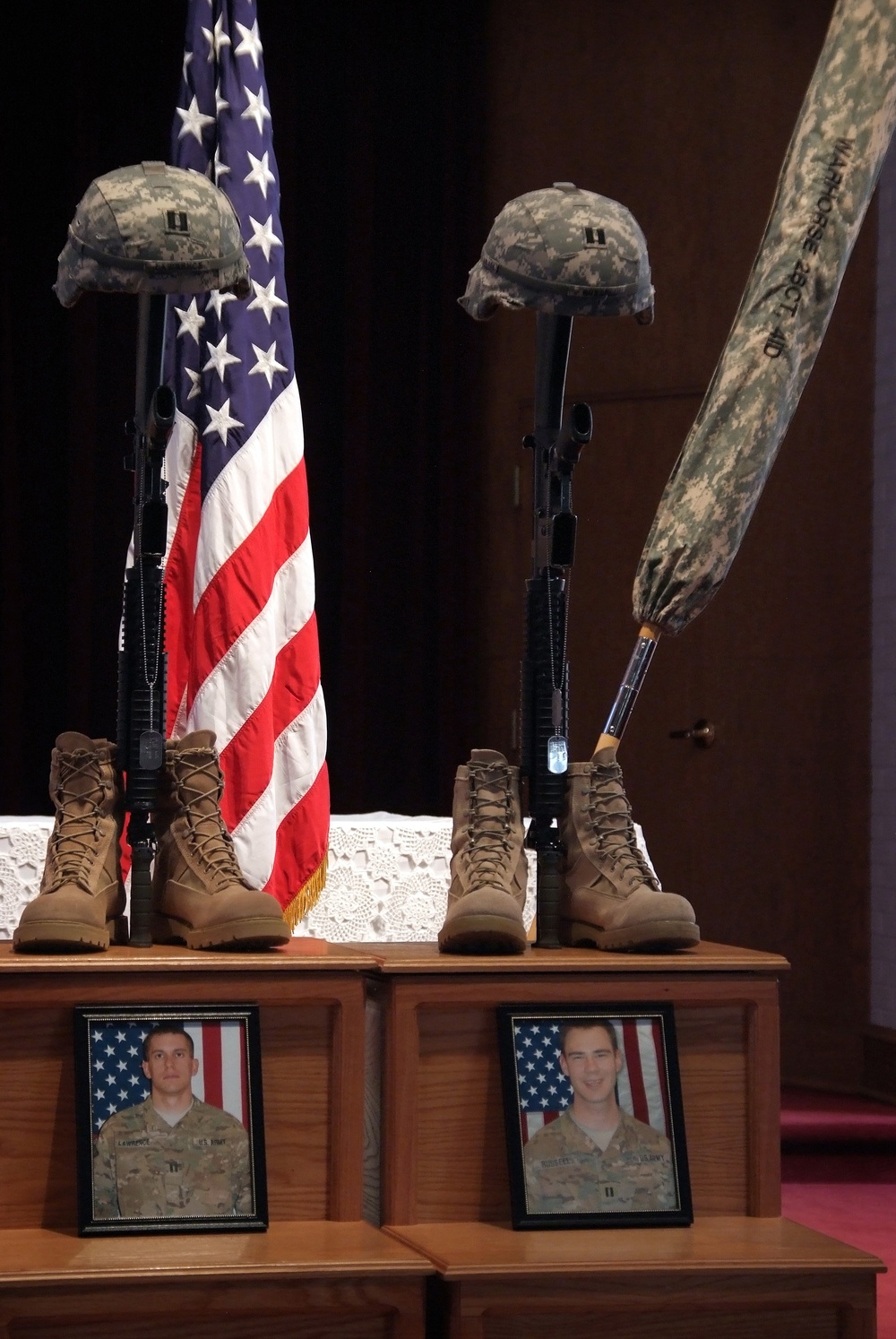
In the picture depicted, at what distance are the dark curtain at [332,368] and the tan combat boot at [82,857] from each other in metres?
2.38

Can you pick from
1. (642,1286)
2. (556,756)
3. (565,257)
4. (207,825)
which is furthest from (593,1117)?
(565,257)

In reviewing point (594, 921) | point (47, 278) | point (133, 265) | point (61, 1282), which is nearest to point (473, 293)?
point (133, 265)

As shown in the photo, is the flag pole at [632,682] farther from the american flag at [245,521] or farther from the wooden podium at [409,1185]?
the american flag at [245,521]

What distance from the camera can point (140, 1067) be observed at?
1.58m

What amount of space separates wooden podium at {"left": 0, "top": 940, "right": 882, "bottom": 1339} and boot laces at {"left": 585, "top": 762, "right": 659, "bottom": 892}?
100 millimetres

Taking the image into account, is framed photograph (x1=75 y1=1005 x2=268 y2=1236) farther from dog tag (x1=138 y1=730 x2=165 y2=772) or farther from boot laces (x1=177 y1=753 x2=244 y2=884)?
dog tag (x1=138 y1=730 x2=165 y2=772)

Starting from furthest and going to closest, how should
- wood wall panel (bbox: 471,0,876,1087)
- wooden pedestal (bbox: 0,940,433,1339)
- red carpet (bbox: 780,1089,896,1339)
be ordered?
wood wall panel (bbox: 471,0,876,1087), red carpet (bbox: 780,1089,896,1339), wooden pedestal (bbox: 0,940,433,1339)

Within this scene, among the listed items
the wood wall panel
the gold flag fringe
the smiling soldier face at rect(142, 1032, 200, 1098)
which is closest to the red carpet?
the wood wall panel

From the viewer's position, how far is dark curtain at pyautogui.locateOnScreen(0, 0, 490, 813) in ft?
13.6

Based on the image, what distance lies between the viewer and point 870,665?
4316mm

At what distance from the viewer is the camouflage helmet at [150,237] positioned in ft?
5.63

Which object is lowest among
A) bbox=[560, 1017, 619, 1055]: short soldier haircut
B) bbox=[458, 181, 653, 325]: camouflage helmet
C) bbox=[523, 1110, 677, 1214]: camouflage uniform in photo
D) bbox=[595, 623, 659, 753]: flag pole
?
bbox=[523, 1110, 677, 1214]: camouflage uniform in photo

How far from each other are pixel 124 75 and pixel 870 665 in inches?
94.4

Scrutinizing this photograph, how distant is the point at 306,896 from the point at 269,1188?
1167 millimetres
